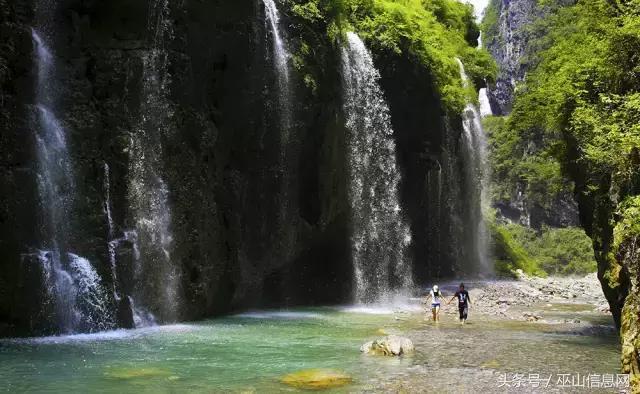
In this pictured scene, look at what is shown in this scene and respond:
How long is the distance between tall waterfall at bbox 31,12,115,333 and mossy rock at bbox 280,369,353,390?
324 inches

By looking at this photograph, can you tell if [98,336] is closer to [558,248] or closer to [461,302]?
[461,302]

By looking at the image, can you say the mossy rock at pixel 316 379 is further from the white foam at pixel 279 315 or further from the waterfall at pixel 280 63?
the waterfall at pixel 280 63

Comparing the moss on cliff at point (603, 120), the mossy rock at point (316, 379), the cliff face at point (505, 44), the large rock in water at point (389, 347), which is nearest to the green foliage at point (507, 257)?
the moss on cliff at point (603, 120)

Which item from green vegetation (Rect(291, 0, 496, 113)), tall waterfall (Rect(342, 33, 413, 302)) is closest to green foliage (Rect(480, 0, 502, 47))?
green vegetation (Rect(291, 0, 496, 113))

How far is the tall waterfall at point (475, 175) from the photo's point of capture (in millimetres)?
40219

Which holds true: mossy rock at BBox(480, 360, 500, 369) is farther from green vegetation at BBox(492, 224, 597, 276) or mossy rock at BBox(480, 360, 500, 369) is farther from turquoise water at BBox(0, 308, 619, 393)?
green vegetation at BBox(492, 224, 597, 276)

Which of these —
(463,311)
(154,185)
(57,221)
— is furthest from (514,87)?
(57,221)

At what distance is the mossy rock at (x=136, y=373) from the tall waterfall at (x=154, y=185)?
744 centimetres

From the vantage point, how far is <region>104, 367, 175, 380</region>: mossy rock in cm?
1077

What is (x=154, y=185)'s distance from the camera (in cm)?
1978

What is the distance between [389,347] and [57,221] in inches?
396

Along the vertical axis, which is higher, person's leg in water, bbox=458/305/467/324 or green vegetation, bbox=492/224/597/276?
green vegetation, bbox=492/224/597/276

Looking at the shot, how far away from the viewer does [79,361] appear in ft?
40.1

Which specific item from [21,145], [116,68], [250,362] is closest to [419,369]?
[250,362]
